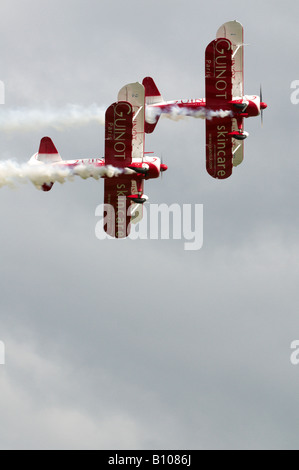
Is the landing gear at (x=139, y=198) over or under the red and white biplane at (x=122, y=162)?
under

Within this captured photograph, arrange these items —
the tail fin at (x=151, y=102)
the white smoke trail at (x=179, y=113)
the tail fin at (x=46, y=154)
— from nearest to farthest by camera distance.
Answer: the tail fin at (x=46, y=154), the white smoke trail at (x=179, y=113), the tail fin at (x=151, y=102)

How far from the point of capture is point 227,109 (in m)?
87.5

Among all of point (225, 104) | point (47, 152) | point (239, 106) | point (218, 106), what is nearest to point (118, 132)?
point (47, 152)

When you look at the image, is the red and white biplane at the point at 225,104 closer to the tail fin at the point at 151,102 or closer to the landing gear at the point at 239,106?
the landing gear at the point at 239,106

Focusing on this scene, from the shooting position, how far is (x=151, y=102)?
91.4m

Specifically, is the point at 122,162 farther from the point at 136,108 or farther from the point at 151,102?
the point at 151,102

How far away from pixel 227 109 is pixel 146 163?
442 centimetres

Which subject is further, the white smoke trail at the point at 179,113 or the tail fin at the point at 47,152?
the white smoke trail at the point at 179,113

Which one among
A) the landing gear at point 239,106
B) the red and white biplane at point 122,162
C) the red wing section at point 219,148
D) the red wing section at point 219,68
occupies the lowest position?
the red and white biplane at point 122,162

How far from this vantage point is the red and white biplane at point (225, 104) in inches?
3420

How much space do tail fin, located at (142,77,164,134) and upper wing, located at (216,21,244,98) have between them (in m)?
4.70

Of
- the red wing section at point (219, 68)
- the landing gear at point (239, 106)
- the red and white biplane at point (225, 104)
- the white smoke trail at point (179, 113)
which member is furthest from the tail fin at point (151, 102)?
the landing gear at point (239, 106)

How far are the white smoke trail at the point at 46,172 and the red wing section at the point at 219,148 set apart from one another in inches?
181
